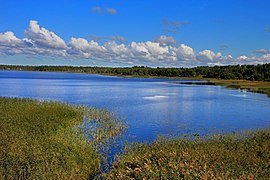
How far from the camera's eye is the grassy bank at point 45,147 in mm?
11211

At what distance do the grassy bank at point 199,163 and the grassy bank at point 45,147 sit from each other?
1751 millimetres

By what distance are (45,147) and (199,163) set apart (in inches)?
276

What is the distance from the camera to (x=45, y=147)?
45.3 ft

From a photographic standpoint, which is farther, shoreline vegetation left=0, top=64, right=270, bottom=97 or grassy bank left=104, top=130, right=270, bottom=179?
shoreline vegetation left=0, top=64, right=270, bottom=97

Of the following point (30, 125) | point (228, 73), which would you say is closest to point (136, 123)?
point (30, 125)

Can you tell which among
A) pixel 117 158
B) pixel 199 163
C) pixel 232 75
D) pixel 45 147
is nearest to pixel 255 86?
pixel 232 75

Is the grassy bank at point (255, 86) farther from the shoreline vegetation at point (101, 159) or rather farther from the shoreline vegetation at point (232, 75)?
the shoreline vegetation at point (101, 159)

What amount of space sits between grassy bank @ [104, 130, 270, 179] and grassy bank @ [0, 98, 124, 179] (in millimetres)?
1751

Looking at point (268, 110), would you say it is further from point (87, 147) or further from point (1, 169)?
point (1, 169)

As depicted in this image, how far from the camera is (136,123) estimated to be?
26547 millimetres

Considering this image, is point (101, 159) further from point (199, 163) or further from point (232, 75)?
point (232, 75)

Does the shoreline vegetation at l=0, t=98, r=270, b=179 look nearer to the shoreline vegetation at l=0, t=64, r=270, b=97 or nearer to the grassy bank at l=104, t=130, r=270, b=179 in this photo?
the grassy bank at l=104, t=130, r=270, b=179

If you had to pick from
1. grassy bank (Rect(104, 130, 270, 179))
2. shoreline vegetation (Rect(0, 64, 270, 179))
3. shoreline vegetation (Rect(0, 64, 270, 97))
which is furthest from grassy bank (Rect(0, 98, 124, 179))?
shoreline vegetation (Rect(0, 64, 270, 97))

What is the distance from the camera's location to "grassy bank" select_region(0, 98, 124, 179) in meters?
11.2
